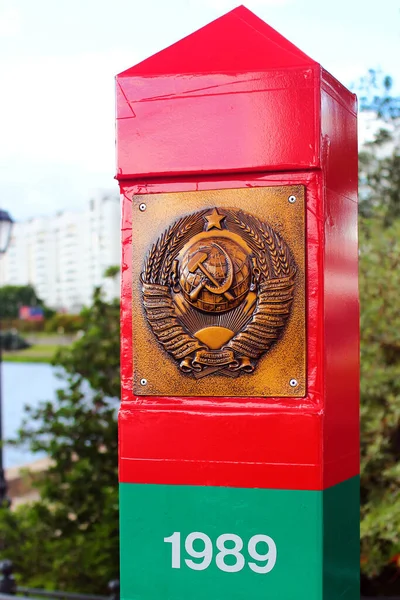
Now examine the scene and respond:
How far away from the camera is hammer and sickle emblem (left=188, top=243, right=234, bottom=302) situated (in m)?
2.03

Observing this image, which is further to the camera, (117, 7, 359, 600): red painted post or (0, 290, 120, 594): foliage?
(0, 290, 120, 594): foliage

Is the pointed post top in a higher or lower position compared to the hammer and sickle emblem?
higher

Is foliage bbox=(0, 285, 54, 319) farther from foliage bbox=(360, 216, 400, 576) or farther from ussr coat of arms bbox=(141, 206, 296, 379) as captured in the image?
ussr coat of arms bbox=(141, 206, 296, 379)

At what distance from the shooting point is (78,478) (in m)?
5.83

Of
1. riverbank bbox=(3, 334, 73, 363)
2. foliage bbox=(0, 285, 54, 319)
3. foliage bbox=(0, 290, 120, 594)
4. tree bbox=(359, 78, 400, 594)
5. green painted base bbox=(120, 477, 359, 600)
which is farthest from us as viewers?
foliage bbox=(0, 285, 54, 319)

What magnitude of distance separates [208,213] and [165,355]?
15.7 inches

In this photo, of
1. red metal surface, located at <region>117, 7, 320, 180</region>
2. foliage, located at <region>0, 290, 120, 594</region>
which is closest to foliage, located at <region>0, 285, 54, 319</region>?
foliage, located at <region>0, 290, 120, 594</region>

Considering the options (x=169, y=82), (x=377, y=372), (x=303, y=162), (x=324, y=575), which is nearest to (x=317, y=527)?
(x=324, y=575)

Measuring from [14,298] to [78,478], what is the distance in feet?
68.7

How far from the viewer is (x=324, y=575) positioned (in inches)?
78.2

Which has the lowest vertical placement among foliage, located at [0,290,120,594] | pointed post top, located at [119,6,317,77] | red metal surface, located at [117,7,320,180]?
foliage, located at [0,290,120,594]

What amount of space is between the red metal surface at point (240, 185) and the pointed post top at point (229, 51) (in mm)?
11

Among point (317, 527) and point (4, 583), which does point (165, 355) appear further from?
point (4, 583)

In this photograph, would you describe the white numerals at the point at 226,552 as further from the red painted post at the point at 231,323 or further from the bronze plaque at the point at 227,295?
the bronze plaque at the point at 227,295
